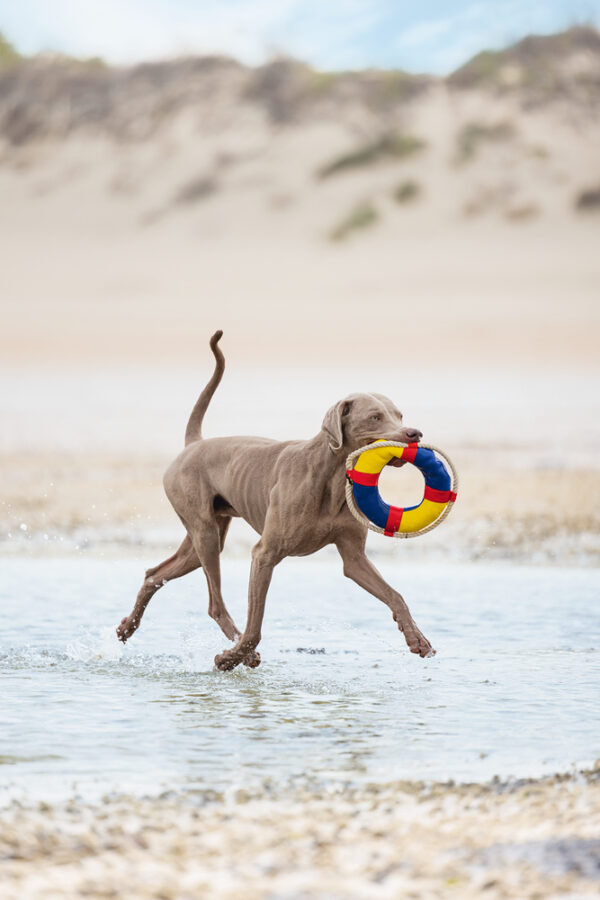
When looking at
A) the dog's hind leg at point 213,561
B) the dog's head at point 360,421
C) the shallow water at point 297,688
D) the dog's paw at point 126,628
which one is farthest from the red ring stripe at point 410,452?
the dog's paw at point 126,628

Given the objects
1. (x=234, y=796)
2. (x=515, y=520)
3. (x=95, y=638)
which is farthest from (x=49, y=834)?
(x=515, y=520)

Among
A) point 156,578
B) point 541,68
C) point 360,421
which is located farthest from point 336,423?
point 541,68

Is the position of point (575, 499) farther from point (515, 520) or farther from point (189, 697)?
point (189, 697)

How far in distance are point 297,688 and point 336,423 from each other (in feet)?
4.18

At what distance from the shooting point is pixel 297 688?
5.99m

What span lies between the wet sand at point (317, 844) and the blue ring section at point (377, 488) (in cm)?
169

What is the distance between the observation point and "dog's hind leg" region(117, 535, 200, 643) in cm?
704

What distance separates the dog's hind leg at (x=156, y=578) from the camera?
7.04 metres

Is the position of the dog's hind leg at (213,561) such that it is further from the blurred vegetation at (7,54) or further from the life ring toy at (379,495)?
the blurred vegetation at (7,54)

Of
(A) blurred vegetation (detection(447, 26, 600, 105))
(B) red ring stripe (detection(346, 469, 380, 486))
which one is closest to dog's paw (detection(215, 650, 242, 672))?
(B) red ring stripe (detection(346, 469, 380, 486))

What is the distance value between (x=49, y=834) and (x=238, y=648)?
2.45 metres

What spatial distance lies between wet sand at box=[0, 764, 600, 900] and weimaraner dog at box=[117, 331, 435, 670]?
71.4 inches

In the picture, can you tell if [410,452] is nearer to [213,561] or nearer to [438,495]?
[438,495]

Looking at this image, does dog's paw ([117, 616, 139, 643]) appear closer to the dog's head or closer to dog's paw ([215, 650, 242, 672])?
dog's paw ([215, 650, 242, 672])
